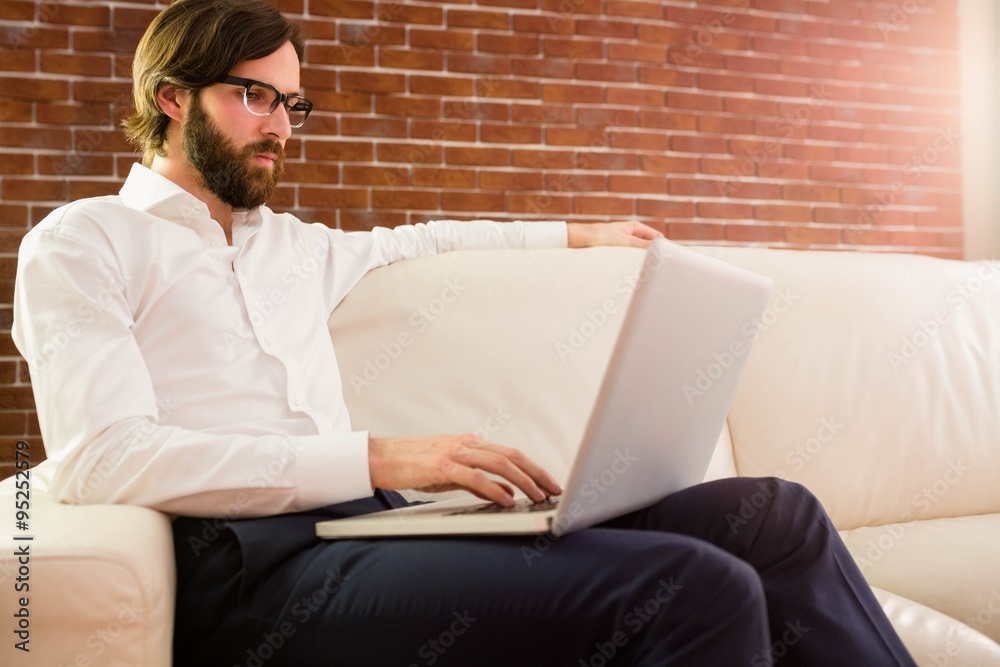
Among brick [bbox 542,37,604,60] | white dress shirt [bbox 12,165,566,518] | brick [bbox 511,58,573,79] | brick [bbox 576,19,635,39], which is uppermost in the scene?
brick [bbox 576,19,635,39]

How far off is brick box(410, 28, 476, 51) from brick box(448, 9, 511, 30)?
24 mm

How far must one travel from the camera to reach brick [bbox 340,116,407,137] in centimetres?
260

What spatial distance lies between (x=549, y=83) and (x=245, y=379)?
173 cm

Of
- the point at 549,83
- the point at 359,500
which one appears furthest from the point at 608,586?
the point at 549,83

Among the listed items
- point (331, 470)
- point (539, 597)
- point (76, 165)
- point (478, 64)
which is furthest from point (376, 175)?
point (539, 597)

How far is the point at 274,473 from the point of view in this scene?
1.10 meters

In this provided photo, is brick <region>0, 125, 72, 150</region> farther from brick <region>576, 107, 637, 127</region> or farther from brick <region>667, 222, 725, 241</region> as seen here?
brick <region>667, 222, 725, 241</region>

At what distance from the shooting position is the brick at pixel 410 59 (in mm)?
2623

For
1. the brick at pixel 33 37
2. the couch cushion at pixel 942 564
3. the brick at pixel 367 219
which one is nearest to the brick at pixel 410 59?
the brick at pixel 367 219

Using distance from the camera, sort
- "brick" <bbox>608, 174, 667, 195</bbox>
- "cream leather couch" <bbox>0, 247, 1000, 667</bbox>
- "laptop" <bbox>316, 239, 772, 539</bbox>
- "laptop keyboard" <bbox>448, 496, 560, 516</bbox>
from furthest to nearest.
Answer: "brick" <bbox>608, 174, 667, 195</bbox> → "cream leather couch" <bbox>0, 247, 1000, 667</bbox> → "laptop keyboard" <bbox>448, 496, 560, 516</bbox> → "laptop" <bbox>316, 239, 772, 539</bbox>

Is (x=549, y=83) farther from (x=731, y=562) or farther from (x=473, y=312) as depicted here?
(x=731, y=562)

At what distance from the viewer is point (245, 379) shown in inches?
52.0

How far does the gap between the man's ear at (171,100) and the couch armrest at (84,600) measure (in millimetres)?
842

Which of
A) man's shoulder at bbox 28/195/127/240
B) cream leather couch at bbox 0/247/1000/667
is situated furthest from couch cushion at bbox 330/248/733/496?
man's shoulder at bbox 28/195/127/240
